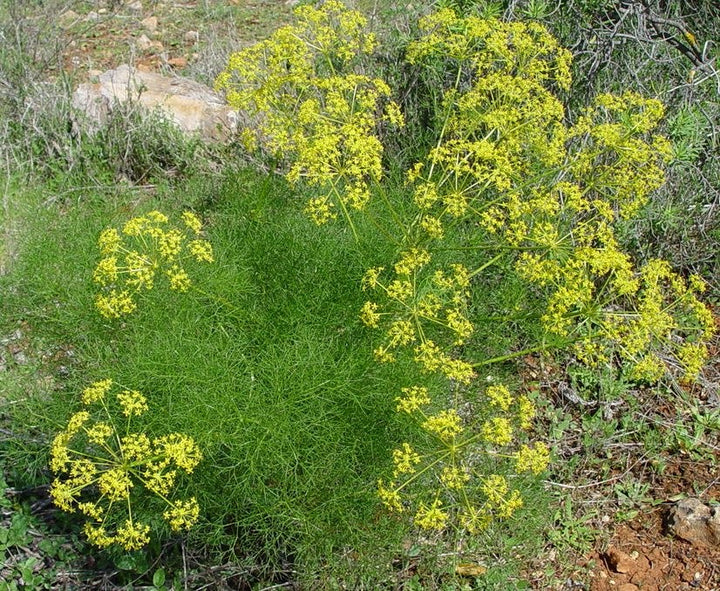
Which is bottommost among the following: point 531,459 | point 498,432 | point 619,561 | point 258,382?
point 619,561

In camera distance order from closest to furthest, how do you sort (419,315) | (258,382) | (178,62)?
(419,315)
(258,382)
(178,62)

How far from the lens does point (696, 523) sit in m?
3.58

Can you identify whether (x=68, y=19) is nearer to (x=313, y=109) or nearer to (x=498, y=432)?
(x=313, y=109)

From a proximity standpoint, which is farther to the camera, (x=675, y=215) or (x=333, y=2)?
(x=675, y=215)

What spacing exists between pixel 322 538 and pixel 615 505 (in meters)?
1.61

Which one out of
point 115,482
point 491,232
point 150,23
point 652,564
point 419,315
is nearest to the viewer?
point 115,482

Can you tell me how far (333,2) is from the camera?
3723 mm

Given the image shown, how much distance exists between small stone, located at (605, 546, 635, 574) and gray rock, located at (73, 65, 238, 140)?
13.0 ft

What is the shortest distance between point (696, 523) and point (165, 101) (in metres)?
4.79

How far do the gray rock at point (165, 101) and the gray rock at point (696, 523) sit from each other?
405cm

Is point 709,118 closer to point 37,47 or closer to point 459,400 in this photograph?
point 459,400

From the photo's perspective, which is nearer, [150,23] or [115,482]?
[115,482]

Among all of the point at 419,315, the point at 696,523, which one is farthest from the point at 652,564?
the point at 419,315

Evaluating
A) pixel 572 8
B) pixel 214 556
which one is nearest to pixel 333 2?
pixel 572 8
